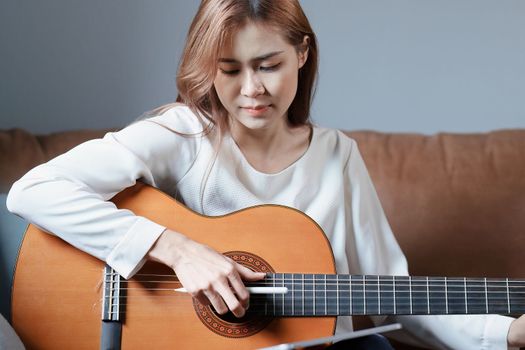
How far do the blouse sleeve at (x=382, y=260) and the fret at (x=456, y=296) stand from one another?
0.15 m

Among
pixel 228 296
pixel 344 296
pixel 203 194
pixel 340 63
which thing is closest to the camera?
pixel 228 296

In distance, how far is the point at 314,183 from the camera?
164 cm

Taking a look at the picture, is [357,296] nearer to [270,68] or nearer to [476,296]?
[476,296]

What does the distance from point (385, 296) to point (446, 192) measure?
610 mm

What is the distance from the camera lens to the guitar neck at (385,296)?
1.41 m

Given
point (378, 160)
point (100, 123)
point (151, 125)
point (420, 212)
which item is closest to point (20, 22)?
point (100, 123)

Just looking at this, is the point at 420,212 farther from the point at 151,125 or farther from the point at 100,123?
the point at 100,123

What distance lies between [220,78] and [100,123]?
933 mm

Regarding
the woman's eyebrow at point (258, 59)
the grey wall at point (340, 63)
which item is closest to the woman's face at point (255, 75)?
the woman's eyebrow at point (258, 59)

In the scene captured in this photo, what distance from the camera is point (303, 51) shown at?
157 centimetres

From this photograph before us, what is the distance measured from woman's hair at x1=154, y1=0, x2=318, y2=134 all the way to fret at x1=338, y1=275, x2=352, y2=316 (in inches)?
15.8

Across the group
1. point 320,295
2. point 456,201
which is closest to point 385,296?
point 320,295

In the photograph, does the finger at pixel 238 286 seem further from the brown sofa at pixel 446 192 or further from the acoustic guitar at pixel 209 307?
the brown sofa at pixel 446 192

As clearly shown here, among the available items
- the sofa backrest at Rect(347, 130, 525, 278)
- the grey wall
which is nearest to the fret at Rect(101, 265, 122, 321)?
the sofa backrest at Rect(347, 130, 525, 278)
